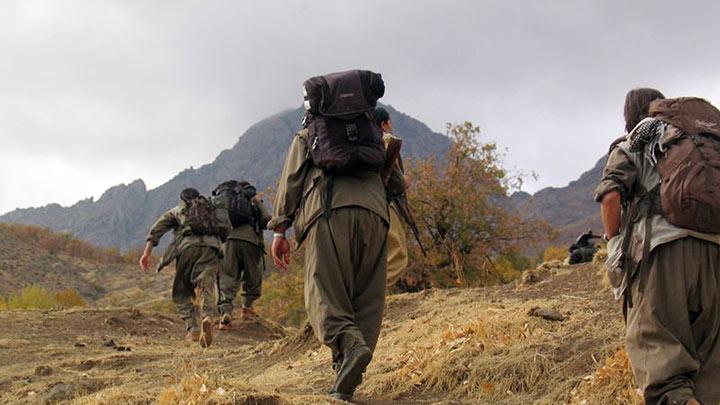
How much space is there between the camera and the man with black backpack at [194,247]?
9820mm

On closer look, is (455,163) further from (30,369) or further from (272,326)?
(30,369)

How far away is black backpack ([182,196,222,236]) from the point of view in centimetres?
988

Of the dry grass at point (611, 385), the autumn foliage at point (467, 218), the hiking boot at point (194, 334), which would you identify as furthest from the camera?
the autumn foliage at point (467, 218)

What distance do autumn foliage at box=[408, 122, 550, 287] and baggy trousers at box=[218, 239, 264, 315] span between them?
390 inches

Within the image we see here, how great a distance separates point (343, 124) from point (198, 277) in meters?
5.61

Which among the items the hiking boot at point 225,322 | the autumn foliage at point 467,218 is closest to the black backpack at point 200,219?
the hiking boot at point 225,322

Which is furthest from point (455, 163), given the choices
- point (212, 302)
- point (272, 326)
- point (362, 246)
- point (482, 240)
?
point (362, 246)

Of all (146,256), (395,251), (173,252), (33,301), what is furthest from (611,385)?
(33,301)

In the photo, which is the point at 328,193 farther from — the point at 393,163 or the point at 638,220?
the point at 638,220

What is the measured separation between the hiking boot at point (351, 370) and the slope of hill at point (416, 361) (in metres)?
0.26

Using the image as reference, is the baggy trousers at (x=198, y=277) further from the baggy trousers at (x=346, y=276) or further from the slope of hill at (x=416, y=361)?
the baggy trousers at (x=346, y=276)

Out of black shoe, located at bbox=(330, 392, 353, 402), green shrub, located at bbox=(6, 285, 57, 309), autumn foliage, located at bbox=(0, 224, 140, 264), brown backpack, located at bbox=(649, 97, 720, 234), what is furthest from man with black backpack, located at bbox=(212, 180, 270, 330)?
autumn foliage, located at bbox=(0, 224, 140, 264)

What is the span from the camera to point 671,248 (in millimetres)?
3744

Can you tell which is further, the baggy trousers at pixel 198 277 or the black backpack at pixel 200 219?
the black backpack at pixel 200 219
